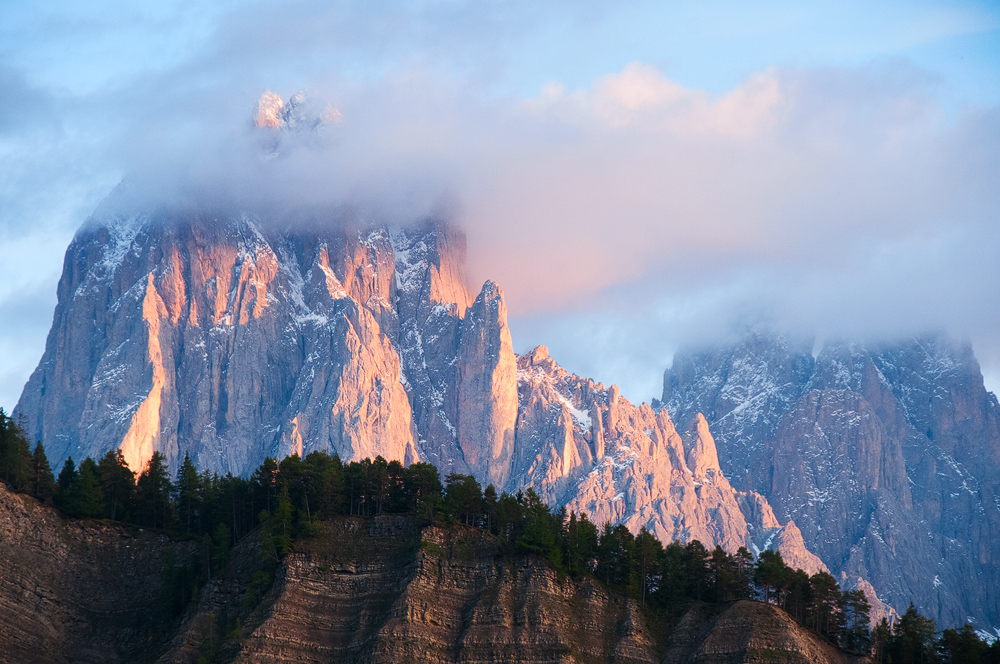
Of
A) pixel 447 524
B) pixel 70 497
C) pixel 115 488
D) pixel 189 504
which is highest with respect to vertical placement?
pixel 115 488

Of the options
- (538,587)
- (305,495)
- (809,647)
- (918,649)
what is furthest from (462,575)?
(918,649)

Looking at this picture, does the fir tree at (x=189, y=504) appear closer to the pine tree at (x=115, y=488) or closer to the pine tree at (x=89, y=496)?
the pine tree at (x=115, y=488)

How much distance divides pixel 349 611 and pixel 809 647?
155 ft

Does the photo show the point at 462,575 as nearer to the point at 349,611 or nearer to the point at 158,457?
the point at 349,611

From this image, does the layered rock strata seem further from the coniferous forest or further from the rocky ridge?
the coniferous forest

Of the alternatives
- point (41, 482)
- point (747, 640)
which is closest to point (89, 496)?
point (41, 482)

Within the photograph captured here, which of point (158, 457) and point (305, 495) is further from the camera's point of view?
point (158, 457)

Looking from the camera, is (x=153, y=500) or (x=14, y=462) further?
(x=153, y=500)

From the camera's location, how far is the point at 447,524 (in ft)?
486

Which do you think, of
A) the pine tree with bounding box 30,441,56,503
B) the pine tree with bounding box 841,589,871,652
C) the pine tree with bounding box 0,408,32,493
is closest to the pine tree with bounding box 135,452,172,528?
the pine tree with bounding box 30,441,56,503

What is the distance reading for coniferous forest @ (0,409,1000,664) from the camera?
148m

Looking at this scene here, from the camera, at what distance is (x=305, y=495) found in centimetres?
15162

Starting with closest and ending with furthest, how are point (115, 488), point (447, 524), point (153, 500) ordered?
point (447, 524), point (115, 488), point (153, 500)

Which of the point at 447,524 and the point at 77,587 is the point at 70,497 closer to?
the point at 77,587
